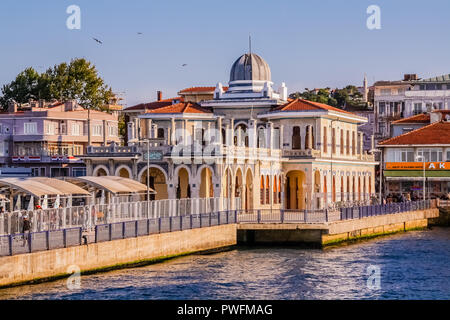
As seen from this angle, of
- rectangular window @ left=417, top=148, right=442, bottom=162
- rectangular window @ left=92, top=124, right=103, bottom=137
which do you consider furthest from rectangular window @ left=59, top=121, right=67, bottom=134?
rectangular window @ left=417, top=148, right=442, bottom=162

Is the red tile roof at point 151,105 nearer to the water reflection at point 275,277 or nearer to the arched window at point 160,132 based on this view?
the arched window at point 160,132

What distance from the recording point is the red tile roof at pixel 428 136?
9306 centimetres

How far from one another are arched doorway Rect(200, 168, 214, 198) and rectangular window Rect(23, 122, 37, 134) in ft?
101

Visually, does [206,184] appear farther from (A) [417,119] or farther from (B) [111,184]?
(A) [417,119]

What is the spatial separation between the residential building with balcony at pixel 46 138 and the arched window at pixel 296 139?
21.0 m

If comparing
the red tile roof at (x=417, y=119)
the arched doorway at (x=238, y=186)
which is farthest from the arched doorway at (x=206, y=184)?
the red tile roof at (x=417, y=119)

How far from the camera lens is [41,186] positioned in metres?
50.5

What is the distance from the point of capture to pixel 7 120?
9906 centimetres

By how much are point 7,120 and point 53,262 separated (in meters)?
57.3

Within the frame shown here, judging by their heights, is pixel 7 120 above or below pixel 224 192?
above

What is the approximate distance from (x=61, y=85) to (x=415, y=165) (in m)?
40.8
